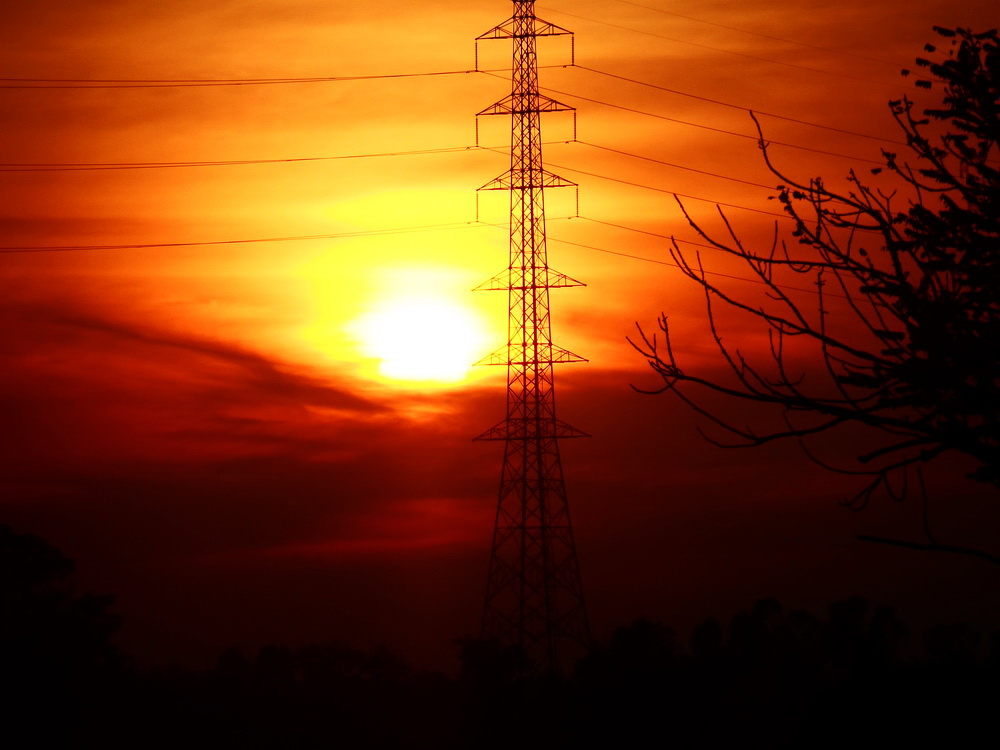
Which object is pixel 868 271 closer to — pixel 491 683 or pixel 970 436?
pixel 970 436

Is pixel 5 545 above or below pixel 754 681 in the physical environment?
above

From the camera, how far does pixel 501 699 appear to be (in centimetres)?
5728

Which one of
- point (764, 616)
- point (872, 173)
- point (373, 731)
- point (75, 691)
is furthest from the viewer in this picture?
point (764, 616)

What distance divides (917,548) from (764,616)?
84184 millimetres

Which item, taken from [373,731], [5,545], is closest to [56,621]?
[5,545]

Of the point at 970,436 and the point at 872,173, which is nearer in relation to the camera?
the point at 970,436

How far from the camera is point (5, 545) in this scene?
188ft

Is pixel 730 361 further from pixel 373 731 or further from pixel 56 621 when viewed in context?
pixel 373 731

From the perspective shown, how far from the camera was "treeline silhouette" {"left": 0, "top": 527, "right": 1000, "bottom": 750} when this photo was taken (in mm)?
43000

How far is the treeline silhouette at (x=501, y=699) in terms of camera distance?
43.0 m

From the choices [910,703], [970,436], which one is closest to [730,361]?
[970,436]

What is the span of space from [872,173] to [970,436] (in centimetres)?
182

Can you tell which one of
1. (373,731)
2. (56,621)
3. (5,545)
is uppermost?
(5,545)

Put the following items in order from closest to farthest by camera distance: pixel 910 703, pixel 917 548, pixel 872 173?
pixel 917 548
pixel 872 173
pixel 910 703
